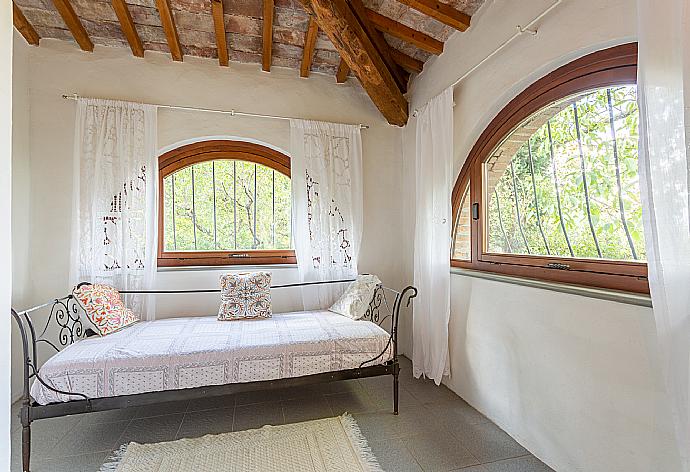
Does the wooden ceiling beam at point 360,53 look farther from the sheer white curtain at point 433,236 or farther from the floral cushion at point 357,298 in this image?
the floral cushion at point 357,298

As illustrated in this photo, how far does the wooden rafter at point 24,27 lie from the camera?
269cm

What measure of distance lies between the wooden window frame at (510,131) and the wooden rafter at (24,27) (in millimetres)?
3443

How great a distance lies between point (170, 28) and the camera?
2.87 m

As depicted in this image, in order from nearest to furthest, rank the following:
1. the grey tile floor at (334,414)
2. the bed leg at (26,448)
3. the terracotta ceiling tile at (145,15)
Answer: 1. the bed leg at (26,448)
2. the grey tile floor at (334,414)
3. the terracotta ceiling tile at (145,15)

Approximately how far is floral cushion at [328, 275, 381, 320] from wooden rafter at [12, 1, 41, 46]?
3.19 m

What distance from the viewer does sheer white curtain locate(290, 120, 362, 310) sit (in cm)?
338

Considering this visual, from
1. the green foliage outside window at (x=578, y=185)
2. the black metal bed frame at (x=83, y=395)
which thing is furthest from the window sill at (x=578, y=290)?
the black metal bed frame at (x=83, y=395)

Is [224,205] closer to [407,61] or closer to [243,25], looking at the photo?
[243,25]

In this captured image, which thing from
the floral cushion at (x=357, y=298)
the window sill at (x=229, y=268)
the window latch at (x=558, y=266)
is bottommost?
the floral cushion at (x=357, y=298)

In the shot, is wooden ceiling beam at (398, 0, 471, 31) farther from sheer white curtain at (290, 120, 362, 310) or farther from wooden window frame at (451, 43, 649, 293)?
sheer white curtain at (290, 120, 362, 310)

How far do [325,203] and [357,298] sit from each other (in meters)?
0.95

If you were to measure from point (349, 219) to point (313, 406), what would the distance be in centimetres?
165

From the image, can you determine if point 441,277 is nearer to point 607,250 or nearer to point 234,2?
point 607,250

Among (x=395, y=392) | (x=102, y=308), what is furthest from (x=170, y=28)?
(x=395, y=392)
